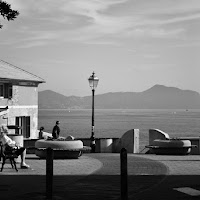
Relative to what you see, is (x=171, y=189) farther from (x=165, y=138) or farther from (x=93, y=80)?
(x=93, y=80)

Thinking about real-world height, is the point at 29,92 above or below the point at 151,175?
above

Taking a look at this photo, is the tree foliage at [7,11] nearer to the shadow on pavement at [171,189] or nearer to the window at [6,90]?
the shadow on pavement at [171,189]

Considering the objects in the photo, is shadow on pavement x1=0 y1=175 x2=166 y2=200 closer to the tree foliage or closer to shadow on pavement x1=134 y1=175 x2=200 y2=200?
shadow on pavement x1=134 y1=175 x2=200 y2=200

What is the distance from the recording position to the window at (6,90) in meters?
42.7

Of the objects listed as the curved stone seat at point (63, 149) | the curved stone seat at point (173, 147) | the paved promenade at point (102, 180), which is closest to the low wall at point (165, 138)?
the curved stone seat at point (173, 147)

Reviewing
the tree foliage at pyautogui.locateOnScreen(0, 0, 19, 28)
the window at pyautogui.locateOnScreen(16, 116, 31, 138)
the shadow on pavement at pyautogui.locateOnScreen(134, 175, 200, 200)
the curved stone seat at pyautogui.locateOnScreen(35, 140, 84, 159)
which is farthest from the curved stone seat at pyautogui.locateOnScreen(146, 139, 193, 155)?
the window at pyautogui.locateOnScreen(16, 116, 31, 138)

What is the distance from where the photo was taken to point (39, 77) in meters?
48.4

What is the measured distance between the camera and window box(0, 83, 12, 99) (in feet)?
140

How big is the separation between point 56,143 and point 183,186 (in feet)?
31.4

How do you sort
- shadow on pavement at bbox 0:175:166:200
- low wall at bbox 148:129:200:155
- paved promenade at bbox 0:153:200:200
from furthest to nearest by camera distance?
low wall at bbox 148:129:200:155 → paved promenade at bbox 0:153:200:200 → shadow on pavement at bbox 0:175:166:200

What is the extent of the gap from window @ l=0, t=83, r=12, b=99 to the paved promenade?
22420 mm

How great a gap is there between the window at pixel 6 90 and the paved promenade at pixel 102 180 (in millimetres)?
22420

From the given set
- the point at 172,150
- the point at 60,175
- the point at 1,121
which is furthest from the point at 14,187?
the point at 1,121

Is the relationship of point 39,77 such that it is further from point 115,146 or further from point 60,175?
point 60,175
